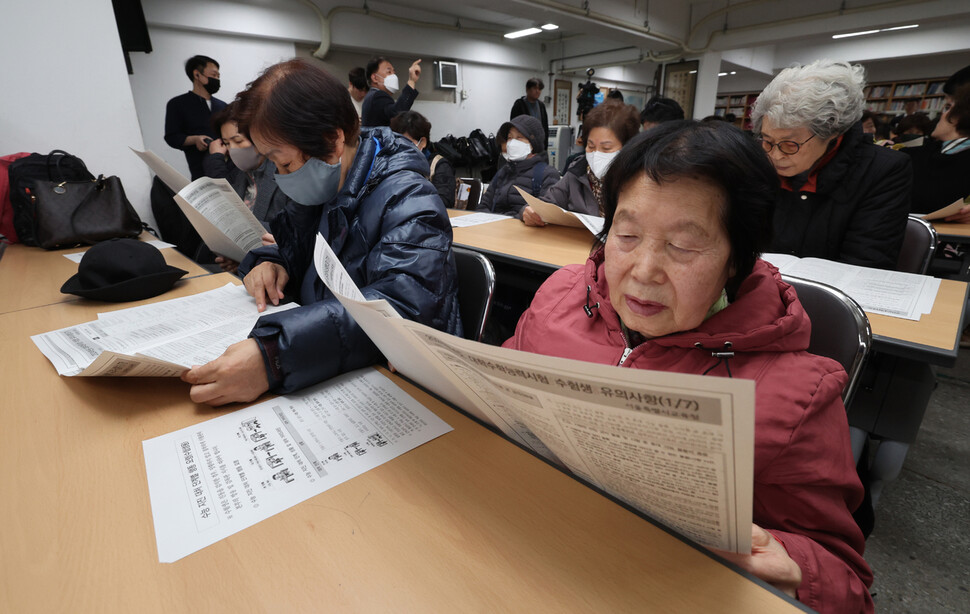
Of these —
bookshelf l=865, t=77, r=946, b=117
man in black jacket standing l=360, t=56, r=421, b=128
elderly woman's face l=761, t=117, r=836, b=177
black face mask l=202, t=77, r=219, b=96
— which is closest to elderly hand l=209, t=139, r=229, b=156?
black face mask l=202, t=77, r=219, b=96

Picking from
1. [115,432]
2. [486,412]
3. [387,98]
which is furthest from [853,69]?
[387,98]

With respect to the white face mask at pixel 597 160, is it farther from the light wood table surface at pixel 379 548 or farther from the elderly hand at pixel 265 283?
the light wood table surface at pixel 379 548

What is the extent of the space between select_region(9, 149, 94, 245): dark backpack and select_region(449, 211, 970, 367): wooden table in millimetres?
1829

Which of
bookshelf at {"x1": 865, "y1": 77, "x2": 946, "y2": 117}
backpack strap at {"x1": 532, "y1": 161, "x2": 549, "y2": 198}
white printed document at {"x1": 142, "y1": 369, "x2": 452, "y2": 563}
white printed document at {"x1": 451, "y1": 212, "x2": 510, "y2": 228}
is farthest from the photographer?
bookshelf at {"x1": 865, "y1": 77, "x2": 946, "y2": 117}

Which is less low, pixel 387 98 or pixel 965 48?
pixel 965 48

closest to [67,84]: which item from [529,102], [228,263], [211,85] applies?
[211,85]

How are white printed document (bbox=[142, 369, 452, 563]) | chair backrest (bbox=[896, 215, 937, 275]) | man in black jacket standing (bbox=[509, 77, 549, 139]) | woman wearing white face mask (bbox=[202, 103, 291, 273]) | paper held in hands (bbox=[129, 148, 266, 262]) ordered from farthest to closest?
man in black jacket standing (bbox=[509, 77, 549, 139]) < woman wearing white face mask (bbox=[202, 103, 291, 273]) < chair backrest (bbox=[896, 215, 937, 275]) < paper held in hands (bbox=[129, 148, 266, 262]) < white printed document (bbox=[142, 369, 452, 563])

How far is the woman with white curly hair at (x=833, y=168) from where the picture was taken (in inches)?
64.2

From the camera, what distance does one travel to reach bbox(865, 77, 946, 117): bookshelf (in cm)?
965

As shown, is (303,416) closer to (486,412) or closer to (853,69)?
(486,412)

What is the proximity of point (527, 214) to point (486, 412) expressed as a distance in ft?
6.01

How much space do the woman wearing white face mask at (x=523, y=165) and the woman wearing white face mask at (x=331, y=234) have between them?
6.89 ft

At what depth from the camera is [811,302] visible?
93cm

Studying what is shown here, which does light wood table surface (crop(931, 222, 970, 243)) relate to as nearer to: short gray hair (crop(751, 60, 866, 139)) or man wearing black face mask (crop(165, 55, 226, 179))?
short gray hair (crop(751, 60, 866, 139))
